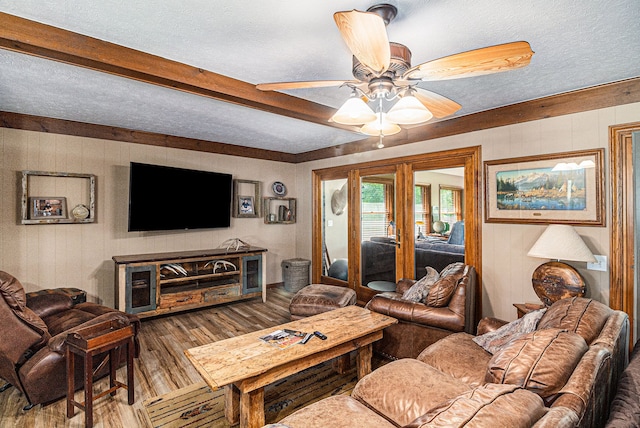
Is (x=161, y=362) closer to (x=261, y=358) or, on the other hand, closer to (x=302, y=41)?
(x=261, y=358)

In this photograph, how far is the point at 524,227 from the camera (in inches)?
132

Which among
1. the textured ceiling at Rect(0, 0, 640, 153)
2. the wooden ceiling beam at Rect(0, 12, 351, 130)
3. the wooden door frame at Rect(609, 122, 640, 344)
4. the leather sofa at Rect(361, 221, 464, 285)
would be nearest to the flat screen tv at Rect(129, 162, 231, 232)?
the textured ceiling at Rect(0, 0, 640, 153)

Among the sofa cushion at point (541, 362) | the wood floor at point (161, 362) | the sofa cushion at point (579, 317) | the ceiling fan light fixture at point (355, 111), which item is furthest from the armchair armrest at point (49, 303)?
the sofa cushion at point (579, 317)

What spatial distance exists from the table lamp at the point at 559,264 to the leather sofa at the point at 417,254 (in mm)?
1055

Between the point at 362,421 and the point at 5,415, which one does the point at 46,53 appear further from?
the point at 362,421

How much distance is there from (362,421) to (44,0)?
Answer: 8.68 ft

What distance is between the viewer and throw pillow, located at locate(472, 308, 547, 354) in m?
2.06

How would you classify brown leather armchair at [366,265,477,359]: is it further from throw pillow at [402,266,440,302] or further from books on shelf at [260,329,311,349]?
books on shelf at [260,329,311,349]

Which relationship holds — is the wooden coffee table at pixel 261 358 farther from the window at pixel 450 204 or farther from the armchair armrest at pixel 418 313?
the window at pixel 450 204

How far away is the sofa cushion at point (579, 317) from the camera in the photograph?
5.24 ft

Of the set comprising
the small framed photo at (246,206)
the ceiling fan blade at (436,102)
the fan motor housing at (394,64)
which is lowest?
the small framed photo at (246,206)

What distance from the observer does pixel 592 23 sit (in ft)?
6.07

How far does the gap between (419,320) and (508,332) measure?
2.39ft

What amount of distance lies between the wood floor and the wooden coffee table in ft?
2.20
